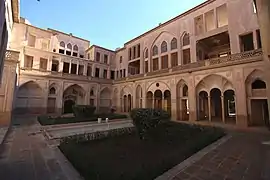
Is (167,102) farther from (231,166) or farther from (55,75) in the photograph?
(231,166)

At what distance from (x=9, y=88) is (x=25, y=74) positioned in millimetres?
9420

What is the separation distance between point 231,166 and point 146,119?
385cm

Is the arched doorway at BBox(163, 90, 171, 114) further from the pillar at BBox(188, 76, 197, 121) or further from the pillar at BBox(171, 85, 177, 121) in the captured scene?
the pillar at BBox(188, 76, 197, 121)

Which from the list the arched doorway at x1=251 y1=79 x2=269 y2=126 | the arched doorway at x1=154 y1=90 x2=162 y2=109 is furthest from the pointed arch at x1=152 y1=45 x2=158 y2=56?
the arched doorway at x1=251 y1=79 x2=269 y2=126

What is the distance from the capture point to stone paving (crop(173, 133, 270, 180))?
14.0 feet

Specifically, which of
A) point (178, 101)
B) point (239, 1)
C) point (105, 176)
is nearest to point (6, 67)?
point (105, 176)

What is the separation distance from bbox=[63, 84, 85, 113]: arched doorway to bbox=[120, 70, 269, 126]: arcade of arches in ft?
27.0

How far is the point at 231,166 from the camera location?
4.98 meters

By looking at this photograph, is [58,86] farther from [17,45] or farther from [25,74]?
[17,45]

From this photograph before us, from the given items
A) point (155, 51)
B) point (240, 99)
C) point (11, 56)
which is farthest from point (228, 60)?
point (11, 56)

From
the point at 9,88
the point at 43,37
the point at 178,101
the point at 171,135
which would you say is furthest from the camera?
the point at 43,37

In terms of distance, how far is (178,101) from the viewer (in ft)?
61.3

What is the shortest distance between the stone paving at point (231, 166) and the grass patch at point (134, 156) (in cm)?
59

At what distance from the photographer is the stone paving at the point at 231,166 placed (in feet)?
14.0
